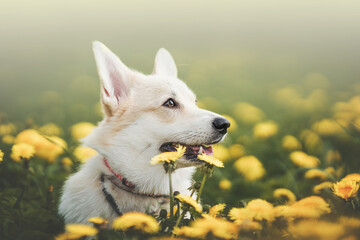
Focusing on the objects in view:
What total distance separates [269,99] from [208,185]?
3.43 metres

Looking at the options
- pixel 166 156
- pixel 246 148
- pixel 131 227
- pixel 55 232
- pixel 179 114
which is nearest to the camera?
pixel 131 227

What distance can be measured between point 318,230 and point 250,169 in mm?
2070

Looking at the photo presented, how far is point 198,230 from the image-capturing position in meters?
1.47

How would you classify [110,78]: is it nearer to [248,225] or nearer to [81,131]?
[81,131]

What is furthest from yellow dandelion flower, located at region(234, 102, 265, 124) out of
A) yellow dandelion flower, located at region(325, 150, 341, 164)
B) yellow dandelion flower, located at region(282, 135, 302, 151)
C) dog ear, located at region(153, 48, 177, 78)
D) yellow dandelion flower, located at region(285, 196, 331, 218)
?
yellow dandelion flower, located at region(285, 196, 331, 218)

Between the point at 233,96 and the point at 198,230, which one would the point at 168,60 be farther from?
the point at 233,96

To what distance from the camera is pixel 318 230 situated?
1354 millimetres

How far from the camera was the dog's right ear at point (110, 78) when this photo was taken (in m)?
2.49

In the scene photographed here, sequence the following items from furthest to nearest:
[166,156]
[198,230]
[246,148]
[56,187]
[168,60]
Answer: [246,148], [168,60], [56,187], [166,156], [198,230]

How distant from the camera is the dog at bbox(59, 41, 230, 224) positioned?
2.36 meters

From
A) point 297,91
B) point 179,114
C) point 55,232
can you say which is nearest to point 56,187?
point 55,232

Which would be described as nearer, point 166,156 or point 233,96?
point 166,156

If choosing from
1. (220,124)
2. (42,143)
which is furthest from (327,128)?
(42,143)

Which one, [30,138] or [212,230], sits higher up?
[30,138]
